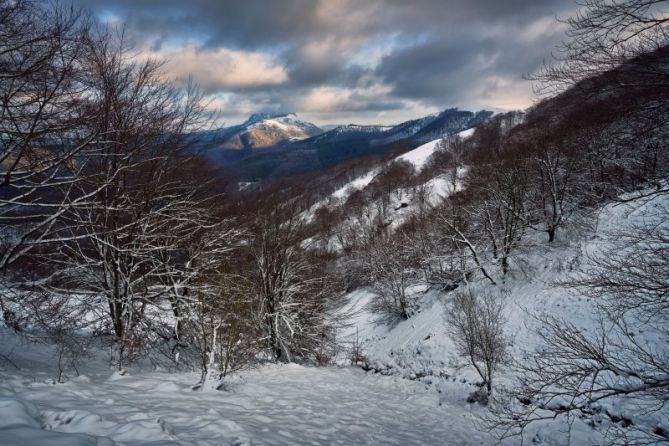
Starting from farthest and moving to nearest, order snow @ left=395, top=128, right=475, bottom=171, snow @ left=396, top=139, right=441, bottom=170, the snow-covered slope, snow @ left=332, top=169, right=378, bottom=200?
snow @ left=396, top=139, right=441, bottom=170 → snow @ left=395, top=128, right=475, bottom=171 → snow @ left=332, top=169, right=378, bottom=200 → the snow-covered slope

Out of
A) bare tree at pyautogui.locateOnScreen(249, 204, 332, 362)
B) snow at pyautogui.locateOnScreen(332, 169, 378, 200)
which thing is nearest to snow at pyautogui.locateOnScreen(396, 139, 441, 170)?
snow at pyautogui.locateOnScreen(332, 169, 378, 200)

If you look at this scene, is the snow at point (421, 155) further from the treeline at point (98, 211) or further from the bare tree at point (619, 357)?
the treeline at point (98, 211)

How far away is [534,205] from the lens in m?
21.1

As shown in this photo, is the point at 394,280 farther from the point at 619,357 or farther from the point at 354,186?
the point at 354,186

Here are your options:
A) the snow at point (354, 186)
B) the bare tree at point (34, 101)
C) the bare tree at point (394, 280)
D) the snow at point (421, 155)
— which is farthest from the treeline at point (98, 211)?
the snow at point (421, 155)

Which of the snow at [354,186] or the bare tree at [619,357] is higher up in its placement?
the snow at [354,186]

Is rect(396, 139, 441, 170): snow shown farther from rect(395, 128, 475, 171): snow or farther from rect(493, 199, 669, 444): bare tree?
rect(493, 199, 669, 444): bare tree

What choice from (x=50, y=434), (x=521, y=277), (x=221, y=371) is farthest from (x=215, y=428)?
(x=521, y=277)

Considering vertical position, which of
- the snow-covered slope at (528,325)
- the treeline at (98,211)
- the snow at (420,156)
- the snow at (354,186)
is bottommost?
the snow-covered slope at (528,325)

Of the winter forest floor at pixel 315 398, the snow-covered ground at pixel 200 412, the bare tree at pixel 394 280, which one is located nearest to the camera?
the snow-covered ground at pixel 200 412

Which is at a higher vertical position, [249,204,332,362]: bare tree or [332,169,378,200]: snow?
[332,169,378,200]: snow

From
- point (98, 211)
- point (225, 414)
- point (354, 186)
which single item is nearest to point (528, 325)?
point (225, 414)

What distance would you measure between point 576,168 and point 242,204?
66.3 feet

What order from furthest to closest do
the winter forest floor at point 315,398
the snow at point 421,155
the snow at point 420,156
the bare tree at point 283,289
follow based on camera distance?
the snow at point 420,156 < the snow at point 421,155 < the bare tree at point 283,289 < the winter forest floor at point 315,398
